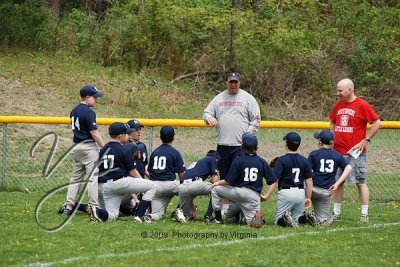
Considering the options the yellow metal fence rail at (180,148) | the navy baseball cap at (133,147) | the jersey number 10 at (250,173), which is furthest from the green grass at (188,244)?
the yellow metal fence rail at (180,148)

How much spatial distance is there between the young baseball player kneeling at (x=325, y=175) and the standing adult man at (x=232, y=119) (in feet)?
3.20

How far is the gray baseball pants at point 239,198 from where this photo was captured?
39.4 feet

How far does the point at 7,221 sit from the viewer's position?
11.8 metres

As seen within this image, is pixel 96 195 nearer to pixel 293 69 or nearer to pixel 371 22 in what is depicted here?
pixel 293 69

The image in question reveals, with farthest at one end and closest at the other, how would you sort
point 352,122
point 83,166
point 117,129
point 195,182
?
point 352,122 < point 83,166 < point 195,182 < point 117,129

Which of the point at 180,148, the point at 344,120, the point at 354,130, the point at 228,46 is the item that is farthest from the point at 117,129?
the point at 228,46

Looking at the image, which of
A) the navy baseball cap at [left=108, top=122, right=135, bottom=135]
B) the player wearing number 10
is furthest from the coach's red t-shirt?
the navy baseball cap at [left=108, top=122, right=135, bottom=135]

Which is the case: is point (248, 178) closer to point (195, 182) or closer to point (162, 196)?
point (195, 182)

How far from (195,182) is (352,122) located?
2.45 meters

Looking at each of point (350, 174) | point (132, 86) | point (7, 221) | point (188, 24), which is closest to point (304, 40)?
point (188, 24)

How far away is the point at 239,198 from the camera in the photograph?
12.1 meters

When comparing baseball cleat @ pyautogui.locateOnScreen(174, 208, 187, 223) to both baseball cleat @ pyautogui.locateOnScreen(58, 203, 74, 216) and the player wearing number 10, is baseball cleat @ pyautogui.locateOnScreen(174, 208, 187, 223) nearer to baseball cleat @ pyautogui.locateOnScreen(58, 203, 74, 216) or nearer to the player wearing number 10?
the player wearing number 10

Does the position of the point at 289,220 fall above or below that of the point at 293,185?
below

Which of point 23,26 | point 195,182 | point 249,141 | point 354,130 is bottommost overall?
point 195,182
